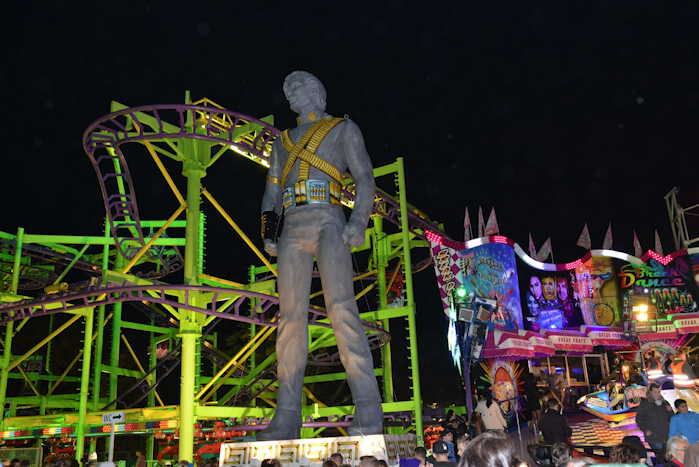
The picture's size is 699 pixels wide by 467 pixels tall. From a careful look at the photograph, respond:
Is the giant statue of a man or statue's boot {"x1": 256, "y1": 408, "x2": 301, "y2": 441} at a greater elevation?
the giant statue of a man

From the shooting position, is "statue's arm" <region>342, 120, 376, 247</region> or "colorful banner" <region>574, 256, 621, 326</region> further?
"colorful banner" <region>574, 256, 621, 326</region>

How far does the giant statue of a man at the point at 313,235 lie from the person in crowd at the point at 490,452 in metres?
2.94

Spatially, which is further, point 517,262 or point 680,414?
point 517,262

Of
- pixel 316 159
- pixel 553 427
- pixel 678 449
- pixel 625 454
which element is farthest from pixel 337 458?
pixel 553 427

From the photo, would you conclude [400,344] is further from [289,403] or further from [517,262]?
[289,403]

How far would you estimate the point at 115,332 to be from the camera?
18078 mm

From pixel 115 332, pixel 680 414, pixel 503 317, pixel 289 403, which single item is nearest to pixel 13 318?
pixel 115 332

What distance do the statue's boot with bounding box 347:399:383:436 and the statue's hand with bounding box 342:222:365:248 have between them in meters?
1.35

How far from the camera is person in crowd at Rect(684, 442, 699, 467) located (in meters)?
4.54

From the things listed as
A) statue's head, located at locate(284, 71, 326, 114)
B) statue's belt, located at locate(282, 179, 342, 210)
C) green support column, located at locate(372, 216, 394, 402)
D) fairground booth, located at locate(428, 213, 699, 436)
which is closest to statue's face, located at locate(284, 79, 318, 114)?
statue's head, located at locate(284, 71, 326, 114)

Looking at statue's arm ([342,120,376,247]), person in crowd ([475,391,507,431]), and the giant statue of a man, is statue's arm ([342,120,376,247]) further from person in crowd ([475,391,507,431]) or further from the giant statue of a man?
person in crowd ([475,391,507,431])

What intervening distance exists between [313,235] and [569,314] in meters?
→ 24.8

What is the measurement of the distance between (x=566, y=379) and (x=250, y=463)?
82.3 ft

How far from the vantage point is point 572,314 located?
2805cm
